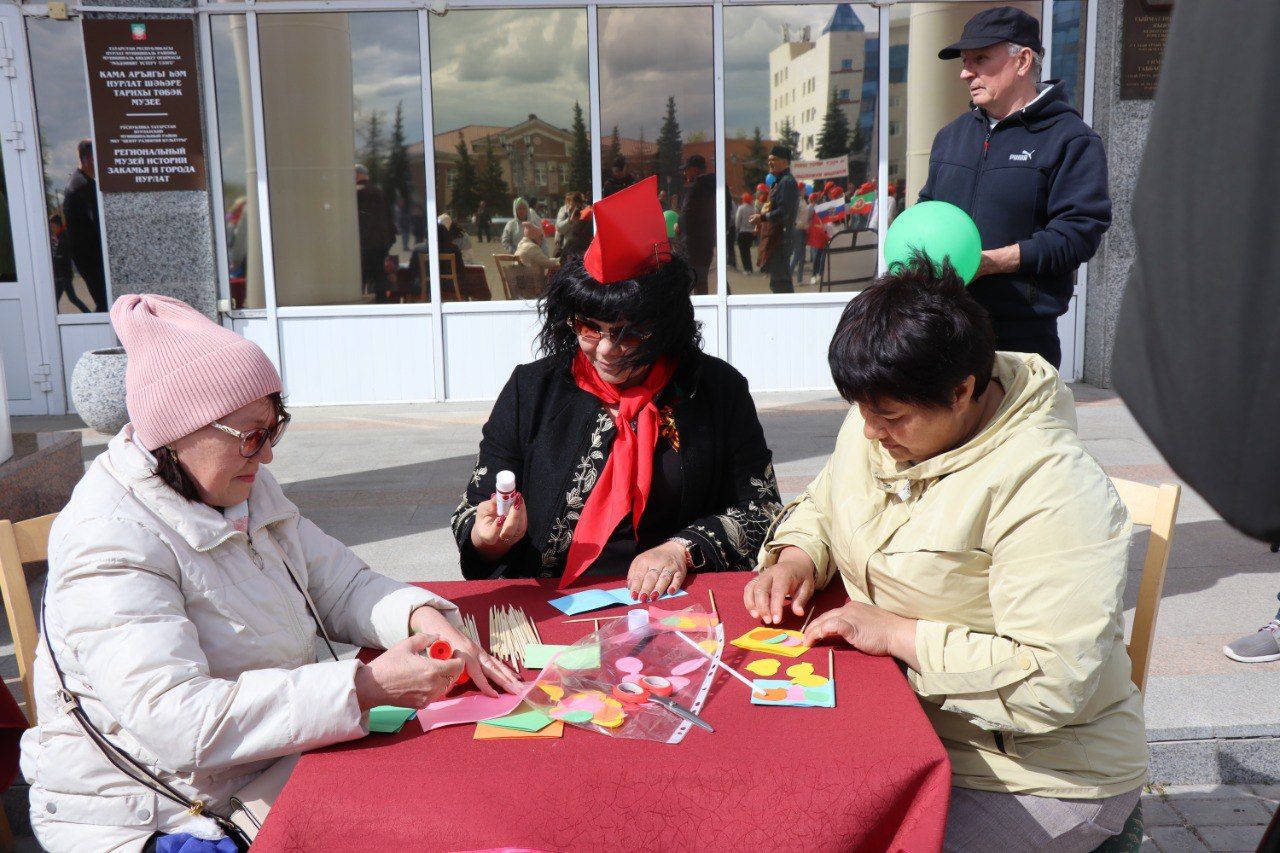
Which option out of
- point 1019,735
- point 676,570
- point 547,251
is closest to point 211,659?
point 676,570

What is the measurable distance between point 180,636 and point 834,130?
7699mm

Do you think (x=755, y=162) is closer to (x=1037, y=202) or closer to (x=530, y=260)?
(x=530, y=260)

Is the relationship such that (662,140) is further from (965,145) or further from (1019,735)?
(1019,735)

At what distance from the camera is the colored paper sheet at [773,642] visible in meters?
1.97

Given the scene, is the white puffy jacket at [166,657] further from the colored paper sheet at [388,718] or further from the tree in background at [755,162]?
the tree in background at [755,162]

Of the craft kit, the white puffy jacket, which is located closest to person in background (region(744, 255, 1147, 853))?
the craft kit

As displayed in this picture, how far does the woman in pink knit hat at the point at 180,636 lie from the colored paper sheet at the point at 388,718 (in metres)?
0.03

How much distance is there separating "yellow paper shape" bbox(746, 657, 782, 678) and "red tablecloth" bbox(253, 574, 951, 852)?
21cm

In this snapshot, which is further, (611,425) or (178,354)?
(611,425)

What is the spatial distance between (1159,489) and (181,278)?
7.58 m


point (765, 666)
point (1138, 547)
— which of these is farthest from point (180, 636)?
point (1138, 547)

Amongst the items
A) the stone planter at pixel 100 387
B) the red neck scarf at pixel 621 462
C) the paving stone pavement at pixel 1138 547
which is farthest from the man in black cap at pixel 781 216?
the red neck scarf at pixel 621 462

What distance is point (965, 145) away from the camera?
3.64 meters

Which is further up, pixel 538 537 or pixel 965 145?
pixel 965 145
